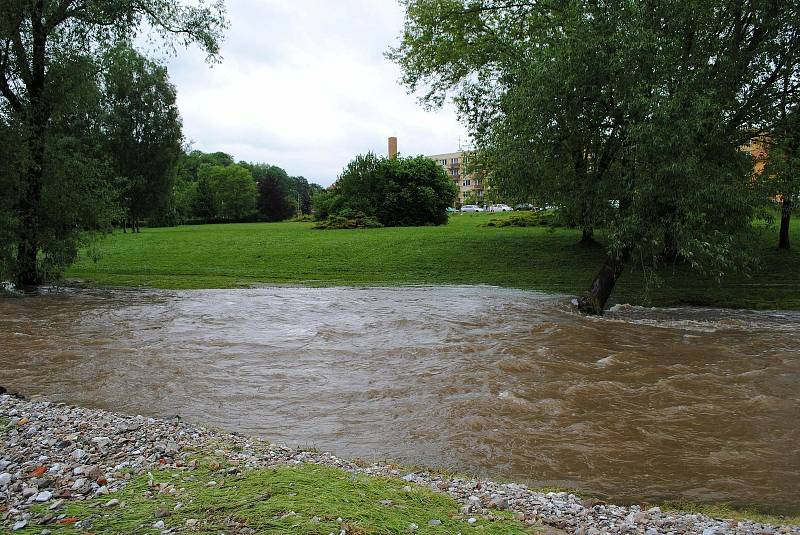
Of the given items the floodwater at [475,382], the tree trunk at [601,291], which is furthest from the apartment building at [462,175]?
the floodwater at [475,382]

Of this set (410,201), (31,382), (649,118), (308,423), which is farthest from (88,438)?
(410,201)

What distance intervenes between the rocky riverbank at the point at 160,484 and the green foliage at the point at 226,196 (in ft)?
261

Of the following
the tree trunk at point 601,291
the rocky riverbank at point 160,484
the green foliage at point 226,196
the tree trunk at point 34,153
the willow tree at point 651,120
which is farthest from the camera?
the green foliage at point 226,196

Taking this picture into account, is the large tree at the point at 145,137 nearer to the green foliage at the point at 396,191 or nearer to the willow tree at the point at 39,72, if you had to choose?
the green foliage at the point at 396,191

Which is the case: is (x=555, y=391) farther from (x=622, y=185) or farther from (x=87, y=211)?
(x=87, y=211)

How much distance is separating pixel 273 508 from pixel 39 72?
20513 mm

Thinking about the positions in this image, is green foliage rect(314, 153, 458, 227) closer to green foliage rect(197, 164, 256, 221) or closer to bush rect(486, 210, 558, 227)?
bush rect(486, 210, 558, 227)

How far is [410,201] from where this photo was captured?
46031mm

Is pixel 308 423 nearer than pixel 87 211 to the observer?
Yes

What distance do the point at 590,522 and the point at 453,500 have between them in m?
1.11

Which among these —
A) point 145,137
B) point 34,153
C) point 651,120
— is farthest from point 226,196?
point 651,120

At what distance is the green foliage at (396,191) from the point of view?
46.2 m

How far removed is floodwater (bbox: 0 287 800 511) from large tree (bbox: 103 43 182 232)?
2856 cm

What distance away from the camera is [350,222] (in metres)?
42.9
